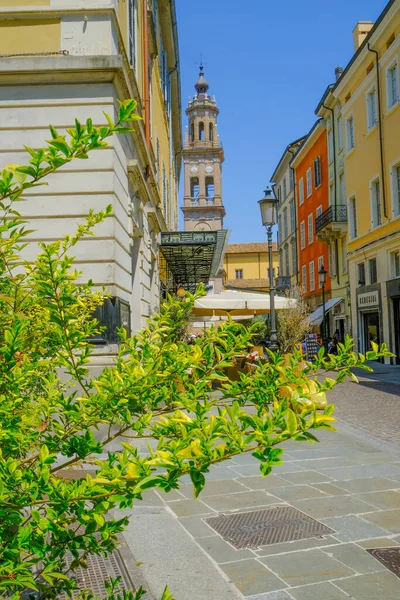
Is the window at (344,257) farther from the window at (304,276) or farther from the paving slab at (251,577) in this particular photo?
the paving slab at (251,577)

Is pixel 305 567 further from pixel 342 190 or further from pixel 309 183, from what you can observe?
pixel 309 183

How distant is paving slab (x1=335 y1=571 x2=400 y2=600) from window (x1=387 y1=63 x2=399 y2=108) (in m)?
22.7

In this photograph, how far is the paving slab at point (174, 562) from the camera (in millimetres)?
3279

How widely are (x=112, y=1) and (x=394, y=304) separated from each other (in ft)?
59.7

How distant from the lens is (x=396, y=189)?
23.3 m

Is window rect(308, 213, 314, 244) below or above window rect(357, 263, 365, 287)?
above

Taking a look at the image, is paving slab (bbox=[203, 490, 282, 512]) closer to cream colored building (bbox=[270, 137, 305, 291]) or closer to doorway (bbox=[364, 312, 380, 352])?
doorway (bbox=[364, 312, 380, 352])

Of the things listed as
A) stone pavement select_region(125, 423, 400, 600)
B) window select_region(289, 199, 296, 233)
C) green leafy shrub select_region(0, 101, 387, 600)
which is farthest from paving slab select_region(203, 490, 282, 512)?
window select_region(289, 199, 296, 233)

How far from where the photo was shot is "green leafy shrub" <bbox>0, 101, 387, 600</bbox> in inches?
55.4

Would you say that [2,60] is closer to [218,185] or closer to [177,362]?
[177,362]

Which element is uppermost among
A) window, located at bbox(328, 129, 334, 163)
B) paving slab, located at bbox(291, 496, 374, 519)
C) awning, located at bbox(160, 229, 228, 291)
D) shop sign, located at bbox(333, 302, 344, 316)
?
window, located at bbox(328, 129, 334, 163)

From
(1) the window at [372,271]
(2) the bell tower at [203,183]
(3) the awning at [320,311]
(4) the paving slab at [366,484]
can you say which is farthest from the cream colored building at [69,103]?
(2) the bell tower at [203,183]

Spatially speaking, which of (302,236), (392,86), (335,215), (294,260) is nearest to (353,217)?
(335,215)

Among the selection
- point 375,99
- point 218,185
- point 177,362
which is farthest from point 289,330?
point 218,185
